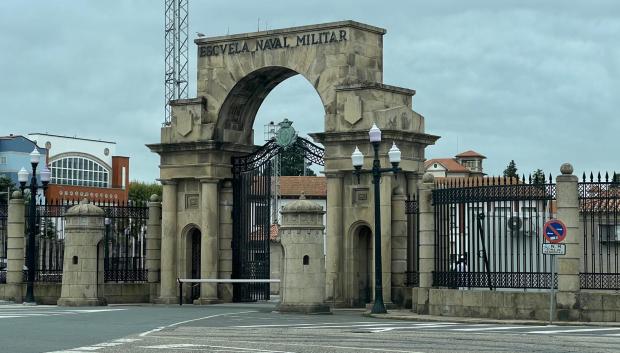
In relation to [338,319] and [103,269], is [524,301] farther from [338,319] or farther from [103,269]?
[103,269]

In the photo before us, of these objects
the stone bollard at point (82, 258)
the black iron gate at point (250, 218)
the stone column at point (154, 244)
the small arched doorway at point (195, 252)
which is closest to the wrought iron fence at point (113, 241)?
the stone column at point (154, 244)

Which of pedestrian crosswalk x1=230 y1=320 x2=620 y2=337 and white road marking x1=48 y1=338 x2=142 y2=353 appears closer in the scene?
white road marking x1=48 y1=338 x2=142 y2=353

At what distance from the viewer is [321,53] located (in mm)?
37062

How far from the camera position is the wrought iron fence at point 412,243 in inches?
1399

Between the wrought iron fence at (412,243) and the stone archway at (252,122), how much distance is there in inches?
22.6

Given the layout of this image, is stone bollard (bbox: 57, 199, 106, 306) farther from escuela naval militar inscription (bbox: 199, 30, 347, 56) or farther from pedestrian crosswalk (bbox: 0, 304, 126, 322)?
escuela naval militar inscription (bbox: 199, 30, 347, 56)

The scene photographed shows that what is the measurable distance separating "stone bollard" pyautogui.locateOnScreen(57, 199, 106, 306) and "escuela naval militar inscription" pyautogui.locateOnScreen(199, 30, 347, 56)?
649cm

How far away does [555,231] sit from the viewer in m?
28.5

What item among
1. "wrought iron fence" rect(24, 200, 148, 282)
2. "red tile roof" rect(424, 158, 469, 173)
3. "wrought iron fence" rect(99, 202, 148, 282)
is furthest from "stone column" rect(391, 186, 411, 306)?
"red tile roof" rect(424, 158, 469, 173)

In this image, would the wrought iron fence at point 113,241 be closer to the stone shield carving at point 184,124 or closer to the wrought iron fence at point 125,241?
the wrought iron fence at point 125,241

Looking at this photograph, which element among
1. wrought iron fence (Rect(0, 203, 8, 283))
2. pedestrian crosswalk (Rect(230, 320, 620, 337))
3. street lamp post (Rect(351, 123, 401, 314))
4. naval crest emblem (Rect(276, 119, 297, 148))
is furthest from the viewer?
wrought iron fence (Rect(0, 203, 8, 283))

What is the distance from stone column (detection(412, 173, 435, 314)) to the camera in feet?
107

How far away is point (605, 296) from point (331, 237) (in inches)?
386

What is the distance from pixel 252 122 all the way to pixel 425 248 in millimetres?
10260
